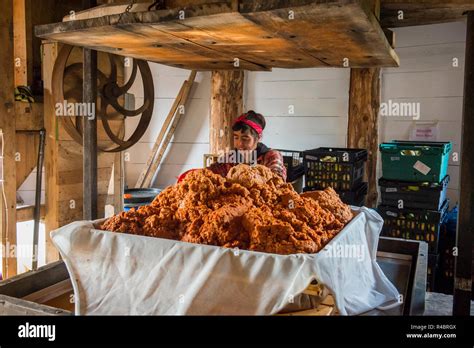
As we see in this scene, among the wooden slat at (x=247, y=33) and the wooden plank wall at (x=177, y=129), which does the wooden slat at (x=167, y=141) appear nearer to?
the wooden plank wall at (x=177, y=129)

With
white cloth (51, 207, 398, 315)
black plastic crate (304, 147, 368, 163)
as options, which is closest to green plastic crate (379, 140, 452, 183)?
black plastic crate (304, 147, 368, 163)

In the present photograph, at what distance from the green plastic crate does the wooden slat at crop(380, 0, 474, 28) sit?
2418 mm

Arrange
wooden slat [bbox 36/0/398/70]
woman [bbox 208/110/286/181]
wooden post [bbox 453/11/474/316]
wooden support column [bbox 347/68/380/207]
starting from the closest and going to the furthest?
wooden slat [bbox 36/0/398/70], wooden post [bbox 453/11/474/316], woman [bbox 208/110/286/181], wooden support column [bbox 347/68/380/207]

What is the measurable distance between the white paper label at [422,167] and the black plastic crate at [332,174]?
57cm

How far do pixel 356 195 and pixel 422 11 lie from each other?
2894mm

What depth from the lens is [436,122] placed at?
5000mm

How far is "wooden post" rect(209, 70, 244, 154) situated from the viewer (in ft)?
16.8

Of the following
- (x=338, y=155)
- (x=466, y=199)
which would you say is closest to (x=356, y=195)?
(x=338, y=155)

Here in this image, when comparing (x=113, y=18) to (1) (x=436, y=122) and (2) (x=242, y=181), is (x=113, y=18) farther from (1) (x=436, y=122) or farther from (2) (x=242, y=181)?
(1) (x=436, y=122)

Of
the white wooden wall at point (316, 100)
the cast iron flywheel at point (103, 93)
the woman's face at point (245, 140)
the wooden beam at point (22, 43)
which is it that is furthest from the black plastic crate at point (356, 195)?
the wooden beam at point (22, 43)

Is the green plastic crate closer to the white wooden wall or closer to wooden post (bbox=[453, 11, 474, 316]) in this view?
the white wooden wall

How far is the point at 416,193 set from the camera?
4.37 m
